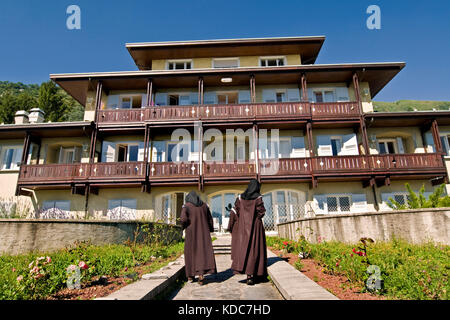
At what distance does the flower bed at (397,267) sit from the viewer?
13.3 ft

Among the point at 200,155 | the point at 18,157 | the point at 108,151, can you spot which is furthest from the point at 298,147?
the point at 18,157

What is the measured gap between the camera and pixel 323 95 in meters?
19.6

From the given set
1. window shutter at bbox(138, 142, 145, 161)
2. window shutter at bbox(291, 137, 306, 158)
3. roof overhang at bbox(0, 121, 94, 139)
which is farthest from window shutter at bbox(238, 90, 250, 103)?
A: roof overhang at bbox(0, 121, 94, 139)

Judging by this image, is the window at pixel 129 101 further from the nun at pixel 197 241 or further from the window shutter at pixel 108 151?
the nun at pixel 197 241

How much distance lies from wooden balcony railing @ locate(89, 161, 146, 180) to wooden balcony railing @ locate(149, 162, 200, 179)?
64 centimetres

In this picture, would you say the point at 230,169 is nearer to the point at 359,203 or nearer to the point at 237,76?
the point at 237,76

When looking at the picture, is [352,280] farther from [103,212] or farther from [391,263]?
[103,212]

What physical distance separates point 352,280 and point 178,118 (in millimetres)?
14713

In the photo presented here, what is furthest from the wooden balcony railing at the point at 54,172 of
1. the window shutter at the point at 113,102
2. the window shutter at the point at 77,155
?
the window shutter at the point at 113,102

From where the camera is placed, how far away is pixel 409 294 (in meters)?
4.06

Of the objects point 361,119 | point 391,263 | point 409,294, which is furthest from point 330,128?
point 409,294

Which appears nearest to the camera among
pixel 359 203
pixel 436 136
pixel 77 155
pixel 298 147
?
pixel 359 203

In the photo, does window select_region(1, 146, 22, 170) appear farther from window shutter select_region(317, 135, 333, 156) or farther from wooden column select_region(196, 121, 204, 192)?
window shutter select_region(317, 135, 333, 156)

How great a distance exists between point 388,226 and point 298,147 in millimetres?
11145
